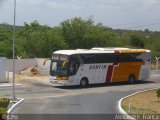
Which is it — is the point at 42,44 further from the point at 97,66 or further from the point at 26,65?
the point at 97,66

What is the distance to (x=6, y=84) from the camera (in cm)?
3981

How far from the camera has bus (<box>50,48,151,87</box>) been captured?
37.8 meters

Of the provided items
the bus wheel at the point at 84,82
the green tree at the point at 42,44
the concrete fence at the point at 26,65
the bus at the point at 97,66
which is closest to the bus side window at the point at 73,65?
the bus at the point at 97,66

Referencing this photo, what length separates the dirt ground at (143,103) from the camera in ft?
79.0

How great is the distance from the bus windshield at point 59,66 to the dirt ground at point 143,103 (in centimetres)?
676

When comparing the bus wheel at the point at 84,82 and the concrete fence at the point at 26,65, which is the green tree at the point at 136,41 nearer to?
the concrete fence at the point at 26,65

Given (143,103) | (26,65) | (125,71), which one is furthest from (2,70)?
(143,103)

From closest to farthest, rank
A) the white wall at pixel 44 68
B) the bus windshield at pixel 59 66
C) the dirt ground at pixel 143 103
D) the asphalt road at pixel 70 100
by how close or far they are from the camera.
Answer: the asphalt road at pixel 70 100 → the dirt ground at pixel 143 103 → the bus windshield at pixel 59 66 → the white wall at pixel 44 68

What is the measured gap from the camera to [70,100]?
30.3 m

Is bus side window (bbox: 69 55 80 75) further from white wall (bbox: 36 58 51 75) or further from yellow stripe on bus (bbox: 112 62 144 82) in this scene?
white wall (bbox: 36 58 51 75)

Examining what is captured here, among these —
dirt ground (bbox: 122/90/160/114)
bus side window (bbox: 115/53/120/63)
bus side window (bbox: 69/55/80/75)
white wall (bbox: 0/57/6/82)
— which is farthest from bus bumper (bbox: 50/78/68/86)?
dirt ground (bbox: 122/90/160/114)

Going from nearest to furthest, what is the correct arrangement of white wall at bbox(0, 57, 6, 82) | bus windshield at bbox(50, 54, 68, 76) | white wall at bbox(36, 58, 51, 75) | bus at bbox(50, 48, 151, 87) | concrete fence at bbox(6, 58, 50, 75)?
bus windshield at bbox(50, 54, 68, 76)
bus at bbox(50, 48, 151, 87)
white wall at bbox(0, 57, 6, 82)
white wall at bbox(36, 58, 51, 75)
concrete fence at bbox(6, 58, 50, 75)

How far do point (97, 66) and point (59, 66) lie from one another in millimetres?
3569

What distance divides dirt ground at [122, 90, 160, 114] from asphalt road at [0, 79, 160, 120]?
782mm
